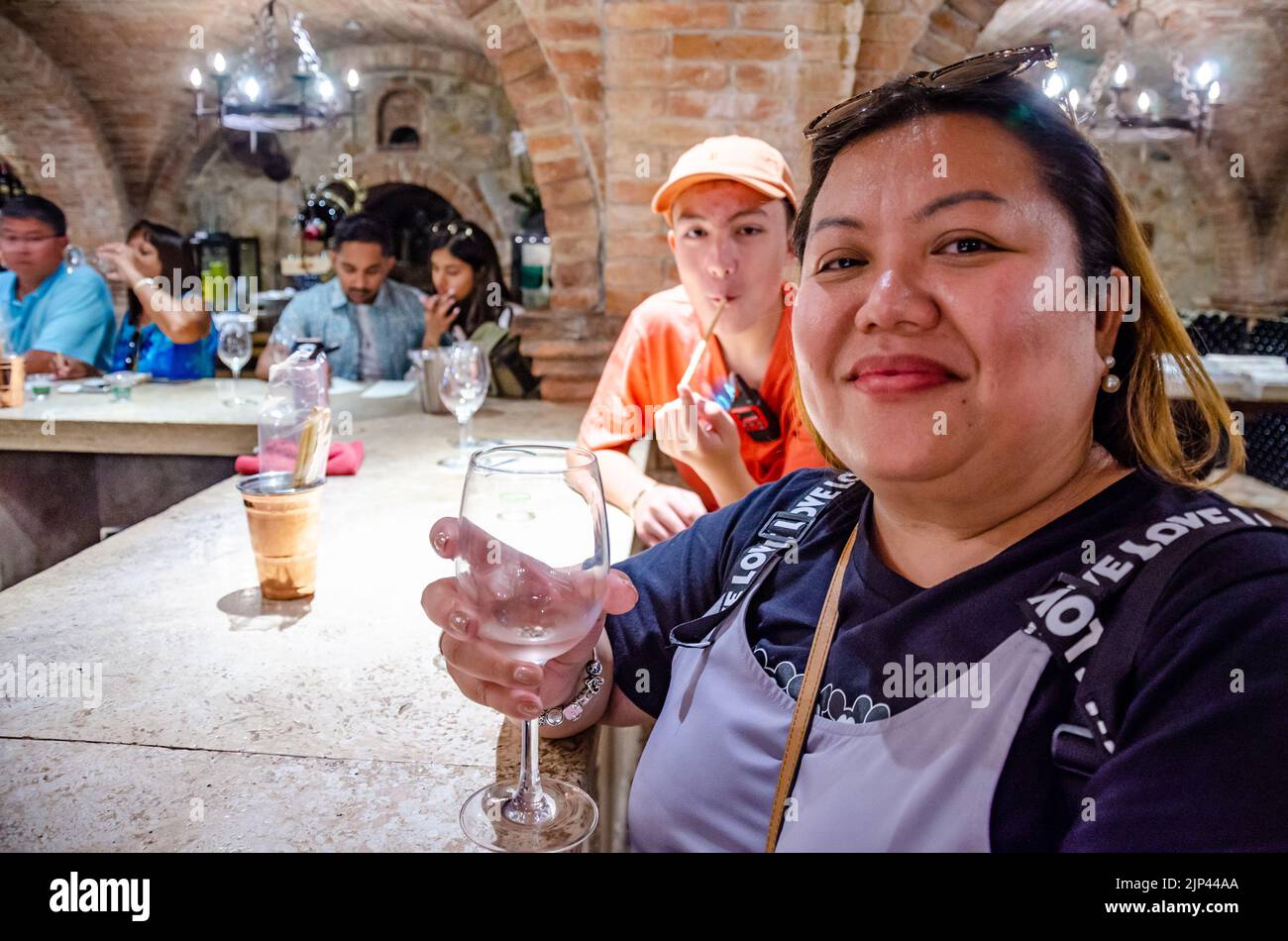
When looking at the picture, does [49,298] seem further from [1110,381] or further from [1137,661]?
[1137,661]

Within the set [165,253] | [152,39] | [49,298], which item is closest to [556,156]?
[165,253]

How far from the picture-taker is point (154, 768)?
3.22ft

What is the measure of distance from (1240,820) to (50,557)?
4.04 m

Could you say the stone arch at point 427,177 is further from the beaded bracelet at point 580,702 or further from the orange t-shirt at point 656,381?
the beaded bracelet at point 580,702

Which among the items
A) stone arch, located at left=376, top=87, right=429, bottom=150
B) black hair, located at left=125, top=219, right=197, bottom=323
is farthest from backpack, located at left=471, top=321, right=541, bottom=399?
stone arch, located at left=376, top=87, right=429, bottom=150

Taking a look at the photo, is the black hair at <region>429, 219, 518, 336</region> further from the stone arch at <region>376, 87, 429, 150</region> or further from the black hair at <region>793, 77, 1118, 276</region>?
the stone arch at <region>376, 87, 429, 150</region>

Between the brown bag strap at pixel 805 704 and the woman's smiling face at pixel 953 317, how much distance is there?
16 centimetres

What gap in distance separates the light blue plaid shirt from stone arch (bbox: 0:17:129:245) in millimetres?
6200

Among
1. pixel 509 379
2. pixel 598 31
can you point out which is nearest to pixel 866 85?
pixel 598 31

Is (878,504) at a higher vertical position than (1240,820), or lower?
higher

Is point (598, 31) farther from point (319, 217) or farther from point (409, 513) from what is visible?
point (319, 217)

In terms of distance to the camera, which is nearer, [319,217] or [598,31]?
[598,31]

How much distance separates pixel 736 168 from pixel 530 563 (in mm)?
1559
